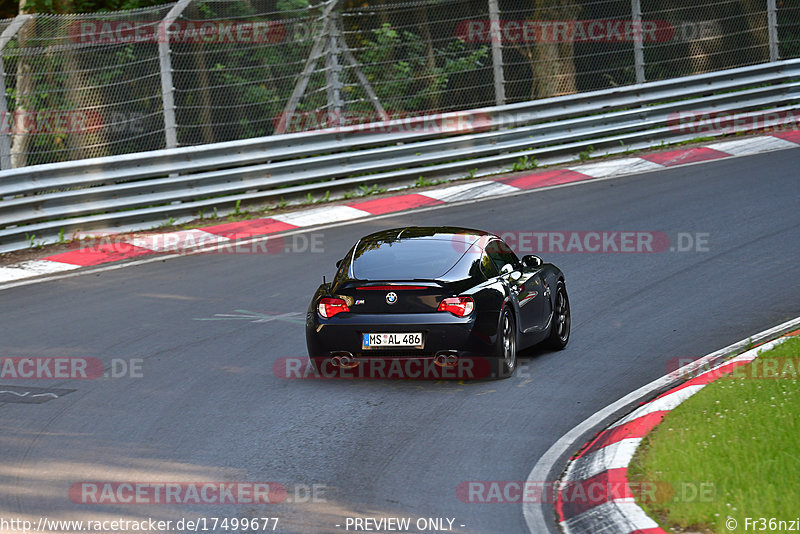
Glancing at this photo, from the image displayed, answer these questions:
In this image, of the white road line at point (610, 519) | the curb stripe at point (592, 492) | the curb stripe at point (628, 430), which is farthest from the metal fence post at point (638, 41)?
the white road line at point (610, 519)

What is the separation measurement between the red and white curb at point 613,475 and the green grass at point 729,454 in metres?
0.09

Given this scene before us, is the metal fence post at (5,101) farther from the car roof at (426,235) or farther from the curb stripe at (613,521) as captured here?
the curb stripe at (613,521)

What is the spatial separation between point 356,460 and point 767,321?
17.5ft

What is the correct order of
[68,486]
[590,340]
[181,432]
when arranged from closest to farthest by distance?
[68,486]
[181,432]
[590,340]

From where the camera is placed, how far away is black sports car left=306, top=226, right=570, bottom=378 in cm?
959

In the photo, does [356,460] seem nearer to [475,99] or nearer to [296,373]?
[296,373]

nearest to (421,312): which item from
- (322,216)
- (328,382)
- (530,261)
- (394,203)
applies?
(328,382)

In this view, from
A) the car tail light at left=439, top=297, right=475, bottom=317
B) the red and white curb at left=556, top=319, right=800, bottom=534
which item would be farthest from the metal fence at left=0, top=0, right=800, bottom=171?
the red and white curb at left=556, top=319, right=800, bottom=534

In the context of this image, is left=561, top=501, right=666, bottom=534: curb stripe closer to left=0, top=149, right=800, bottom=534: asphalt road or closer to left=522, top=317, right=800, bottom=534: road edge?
left=522, top=317, right=800, bottom=534: road edge

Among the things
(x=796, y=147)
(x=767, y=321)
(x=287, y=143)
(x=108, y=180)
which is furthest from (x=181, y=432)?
(x=796, y=147)

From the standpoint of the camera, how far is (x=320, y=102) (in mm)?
18812

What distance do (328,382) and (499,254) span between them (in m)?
2.03

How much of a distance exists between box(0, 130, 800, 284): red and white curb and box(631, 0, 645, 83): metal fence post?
158 cm

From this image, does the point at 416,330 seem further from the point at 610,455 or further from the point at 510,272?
the point at 610,455
